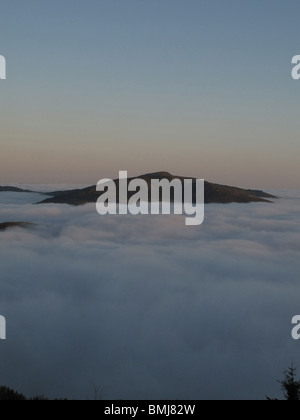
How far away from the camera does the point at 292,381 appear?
70.2ft

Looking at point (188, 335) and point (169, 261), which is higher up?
point (169, 261)

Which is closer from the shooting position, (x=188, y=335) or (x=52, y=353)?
(x=52, y=353)

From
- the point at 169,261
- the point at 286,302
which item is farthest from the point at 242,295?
the point at 169,261

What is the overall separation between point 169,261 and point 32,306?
61254mm

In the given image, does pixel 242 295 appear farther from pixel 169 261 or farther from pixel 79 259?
pixel 79 259

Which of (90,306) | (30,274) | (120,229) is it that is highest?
(120,229)

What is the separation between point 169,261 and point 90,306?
46317 millimetres

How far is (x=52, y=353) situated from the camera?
11725 centimetres

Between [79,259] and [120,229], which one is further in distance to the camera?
[120,229]

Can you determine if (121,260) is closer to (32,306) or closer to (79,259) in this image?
(79,259)
